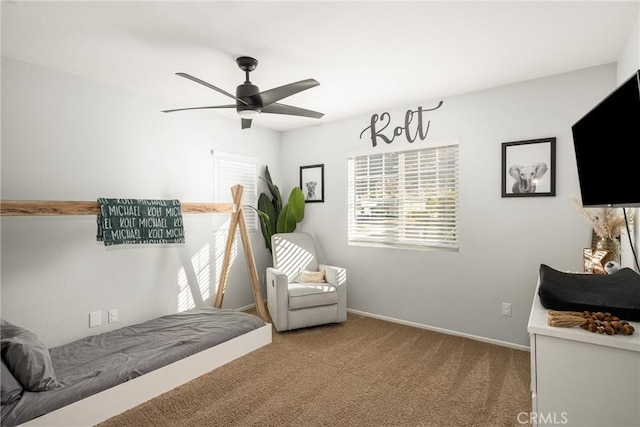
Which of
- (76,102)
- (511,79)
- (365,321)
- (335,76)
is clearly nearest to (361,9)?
(335,76)

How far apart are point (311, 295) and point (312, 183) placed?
168cm

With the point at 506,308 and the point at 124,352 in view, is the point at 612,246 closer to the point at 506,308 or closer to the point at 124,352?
the point at 506,308

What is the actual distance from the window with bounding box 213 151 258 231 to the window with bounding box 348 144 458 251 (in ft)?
4.50

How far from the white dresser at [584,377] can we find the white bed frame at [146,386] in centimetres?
230

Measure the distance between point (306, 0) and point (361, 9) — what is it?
337 mm

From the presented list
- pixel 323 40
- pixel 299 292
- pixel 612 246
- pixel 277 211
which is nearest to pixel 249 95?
pixel 323 40

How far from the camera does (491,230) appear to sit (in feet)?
10.5

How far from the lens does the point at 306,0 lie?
184 centimetres

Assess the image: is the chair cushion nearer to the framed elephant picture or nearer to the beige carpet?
the beige carpet

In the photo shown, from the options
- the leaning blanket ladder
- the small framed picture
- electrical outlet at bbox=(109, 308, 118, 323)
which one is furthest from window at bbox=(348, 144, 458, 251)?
electrical outlet at bbox=(109, 308, 118, 323)

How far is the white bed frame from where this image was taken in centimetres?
188

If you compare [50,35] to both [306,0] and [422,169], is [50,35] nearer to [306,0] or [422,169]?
[306,0]

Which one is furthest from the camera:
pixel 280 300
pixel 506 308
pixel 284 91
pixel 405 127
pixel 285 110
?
pixel 405 127

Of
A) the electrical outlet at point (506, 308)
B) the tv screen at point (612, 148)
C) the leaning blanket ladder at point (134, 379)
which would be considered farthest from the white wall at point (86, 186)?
the tv screen at point (612, 148)
